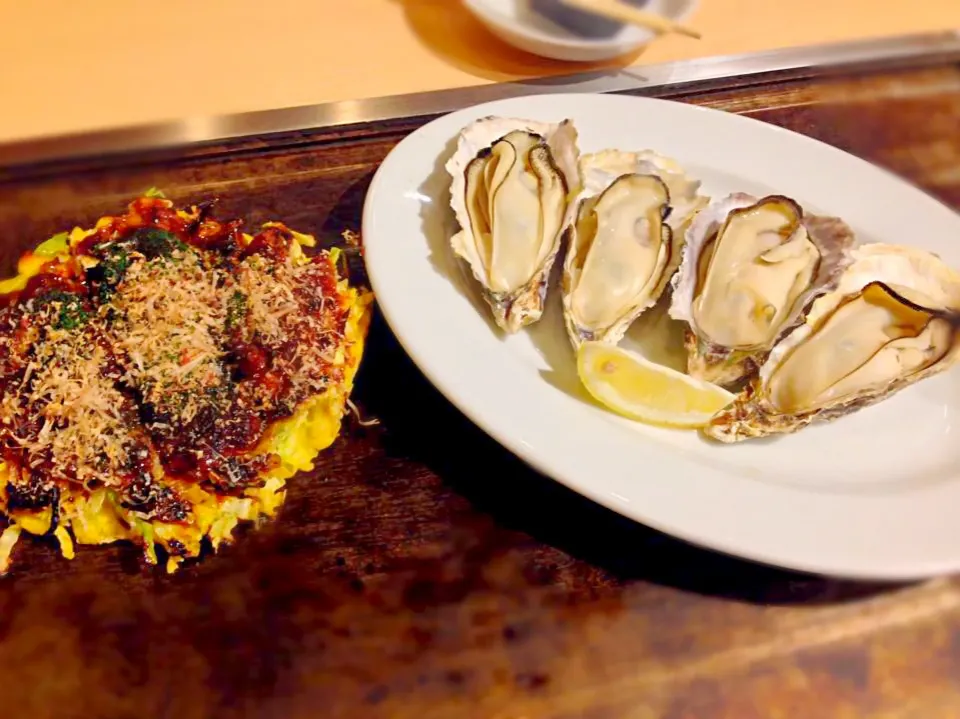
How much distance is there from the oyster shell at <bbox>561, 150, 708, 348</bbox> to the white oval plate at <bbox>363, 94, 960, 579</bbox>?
8 cm

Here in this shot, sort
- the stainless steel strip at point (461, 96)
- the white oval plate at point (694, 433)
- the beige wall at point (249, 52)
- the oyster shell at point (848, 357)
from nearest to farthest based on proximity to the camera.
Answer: the white oval plate at point (694, 433), the oyster shell at point (848, 357), the stainless steel strip at point (461, 96), the beige wall at point (249, 52)

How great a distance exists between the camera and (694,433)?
1.32m

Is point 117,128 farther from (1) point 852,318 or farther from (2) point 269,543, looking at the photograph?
(1) point 852,318

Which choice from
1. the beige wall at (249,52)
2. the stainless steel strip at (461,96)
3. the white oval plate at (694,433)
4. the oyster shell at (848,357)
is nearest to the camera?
the white oval plate at (694,433)

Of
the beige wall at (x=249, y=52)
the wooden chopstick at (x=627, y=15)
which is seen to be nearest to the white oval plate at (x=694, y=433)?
the wooden chopstick at (x=627, y=15)

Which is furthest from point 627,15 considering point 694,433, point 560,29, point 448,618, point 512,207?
point 448,618

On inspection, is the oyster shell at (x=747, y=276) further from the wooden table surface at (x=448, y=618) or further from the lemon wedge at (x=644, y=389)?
the wooden table surface at (x=448, y=618)

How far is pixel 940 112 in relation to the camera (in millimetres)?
2012

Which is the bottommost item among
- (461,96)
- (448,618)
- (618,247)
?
(448,618)

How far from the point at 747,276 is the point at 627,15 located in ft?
2.70

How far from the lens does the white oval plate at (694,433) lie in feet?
3.84

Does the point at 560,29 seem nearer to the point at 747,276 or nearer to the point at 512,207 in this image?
the point at 512,207

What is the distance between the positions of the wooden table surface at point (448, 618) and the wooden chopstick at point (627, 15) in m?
1.09

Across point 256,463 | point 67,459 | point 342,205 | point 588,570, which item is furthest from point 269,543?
point 342,205
